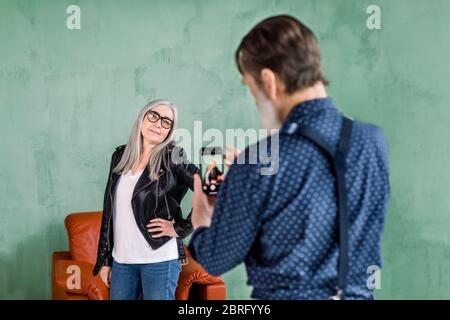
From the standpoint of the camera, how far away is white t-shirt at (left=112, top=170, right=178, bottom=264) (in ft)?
9.58

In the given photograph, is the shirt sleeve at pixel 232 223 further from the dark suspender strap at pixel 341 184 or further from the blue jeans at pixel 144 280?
the blue jeans at pixel 144 280

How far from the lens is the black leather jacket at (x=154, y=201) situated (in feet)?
9.64

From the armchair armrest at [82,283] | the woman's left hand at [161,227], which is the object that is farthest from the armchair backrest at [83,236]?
the woman's left hand at [161,227]

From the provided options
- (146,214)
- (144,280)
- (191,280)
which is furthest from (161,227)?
(191,280)

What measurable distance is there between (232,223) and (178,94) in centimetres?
292

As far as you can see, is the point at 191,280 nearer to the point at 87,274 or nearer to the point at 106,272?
the point at 87,274

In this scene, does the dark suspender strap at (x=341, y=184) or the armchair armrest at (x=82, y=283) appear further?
the armchair armrest at (x=82, y=283)

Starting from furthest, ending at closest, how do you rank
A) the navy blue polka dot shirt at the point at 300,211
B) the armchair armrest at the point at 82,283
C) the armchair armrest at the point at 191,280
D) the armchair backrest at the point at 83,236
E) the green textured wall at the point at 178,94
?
the green textured wall at the point at 178,94 < the armchair backrest at the point at 83,236 < the armchair armrest at the point at 191,280 < the armchair armrest at the point at 82,283 < the navy blue polka dot shirt at the point at 300,211

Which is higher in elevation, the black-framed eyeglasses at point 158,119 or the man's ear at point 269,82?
the man's ear at point 269,82

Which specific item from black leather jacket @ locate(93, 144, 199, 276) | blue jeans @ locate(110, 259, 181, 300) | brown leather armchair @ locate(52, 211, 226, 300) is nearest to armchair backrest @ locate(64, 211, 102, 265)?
brown leather armchair @ locate(52, 211, 226, 300)

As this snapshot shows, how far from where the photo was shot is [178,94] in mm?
4301

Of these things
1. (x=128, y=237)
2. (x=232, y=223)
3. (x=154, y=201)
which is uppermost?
(x=232, y=223)

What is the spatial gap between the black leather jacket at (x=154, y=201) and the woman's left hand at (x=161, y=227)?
17 millimetres

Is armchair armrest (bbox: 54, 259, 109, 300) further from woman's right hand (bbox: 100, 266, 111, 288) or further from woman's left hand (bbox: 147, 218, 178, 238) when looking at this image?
woman's left hand (bbox: 147, 218, 178, 238)
